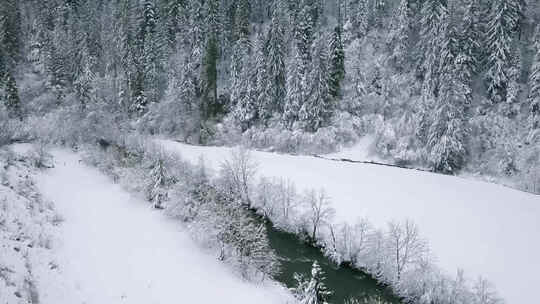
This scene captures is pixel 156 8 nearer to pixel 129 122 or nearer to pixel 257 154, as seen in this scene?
pixel 129 122

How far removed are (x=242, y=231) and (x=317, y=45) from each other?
99.9 feet

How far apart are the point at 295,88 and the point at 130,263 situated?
106ft

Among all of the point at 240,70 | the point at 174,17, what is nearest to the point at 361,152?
the point at 240,70

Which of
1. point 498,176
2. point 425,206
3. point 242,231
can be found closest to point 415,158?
point 498,176

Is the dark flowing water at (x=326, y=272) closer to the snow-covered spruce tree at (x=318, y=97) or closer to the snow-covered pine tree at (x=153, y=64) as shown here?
the snow-covered spruce tree at (x=318, y=97)

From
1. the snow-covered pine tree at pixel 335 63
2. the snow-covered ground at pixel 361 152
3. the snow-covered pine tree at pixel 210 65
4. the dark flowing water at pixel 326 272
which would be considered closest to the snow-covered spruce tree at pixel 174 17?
the snow-covered pine tree at pixel 210 65

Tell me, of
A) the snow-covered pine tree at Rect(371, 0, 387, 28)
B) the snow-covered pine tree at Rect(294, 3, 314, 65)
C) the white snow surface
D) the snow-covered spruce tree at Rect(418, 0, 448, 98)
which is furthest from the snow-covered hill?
the snow-covered pine tree at Rect(371, 0, 387, 28)

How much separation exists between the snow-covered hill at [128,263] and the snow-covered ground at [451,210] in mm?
11846

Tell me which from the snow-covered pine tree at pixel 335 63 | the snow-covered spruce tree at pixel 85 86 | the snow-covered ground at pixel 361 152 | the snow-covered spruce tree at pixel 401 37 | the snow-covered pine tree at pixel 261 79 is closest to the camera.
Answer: the snow-covered ground at pixel 361 152

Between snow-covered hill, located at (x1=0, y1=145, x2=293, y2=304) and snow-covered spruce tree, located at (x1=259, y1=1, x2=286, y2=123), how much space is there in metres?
24.3

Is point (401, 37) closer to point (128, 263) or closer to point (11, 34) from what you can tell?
point (128, 263)

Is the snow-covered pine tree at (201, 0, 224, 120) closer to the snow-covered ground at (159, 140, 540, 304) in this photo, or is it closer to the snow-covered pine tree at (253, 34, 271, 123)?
the snow-covered pine tree at (253, 34, 271, 123)

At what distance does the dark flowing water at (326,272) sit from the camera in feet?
84.8

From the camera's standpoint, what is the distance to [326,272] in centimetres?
2827
